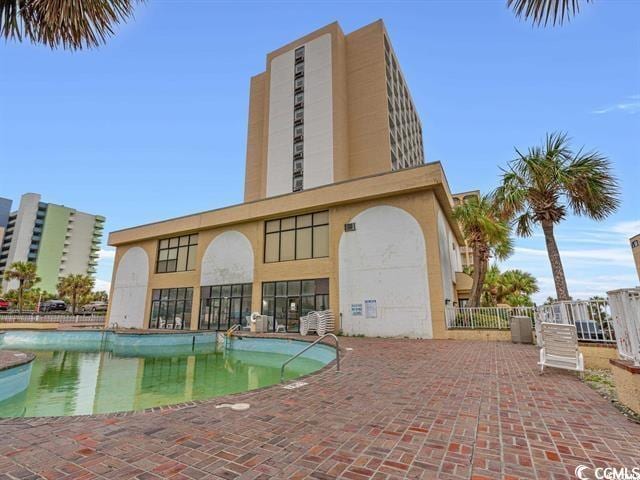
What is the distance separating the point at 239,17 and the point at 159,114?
12074 millimetres

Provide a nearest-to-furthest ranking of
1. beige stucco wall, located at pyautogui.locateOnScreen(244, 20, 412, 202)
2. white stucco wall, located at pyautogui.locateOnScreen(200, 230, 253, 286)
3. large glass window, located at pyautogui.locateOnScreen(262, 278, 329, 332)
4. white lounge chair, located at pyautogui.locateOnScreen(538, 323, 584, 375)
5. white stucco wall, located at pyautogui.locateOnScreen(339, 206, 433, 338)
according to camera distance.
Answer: white lounge chair, located at pyautogui.locateOnScreen(538, 323, 584, 375) < white stucco wall, located at pyautogui.locateOnScreen(339, 206, 433, 338) < large glass window, located at pyautogui.locateOnScreen(262, 278, 329, 332) < white stucco wall, located at pyautogui.locateOnScreen(200, 230, 253, 286) < beige stucco wall, located at pyautogui.locateOnScreen(244, 20, 412, 202)

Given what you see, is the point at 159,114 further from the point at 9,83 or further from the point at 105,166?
the point at 9,83

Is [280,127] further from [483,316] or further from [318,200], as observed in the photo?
[483,316]

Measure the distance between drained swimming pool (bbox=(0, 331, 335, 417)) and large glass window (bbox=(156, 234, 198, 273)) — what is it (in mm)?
6281

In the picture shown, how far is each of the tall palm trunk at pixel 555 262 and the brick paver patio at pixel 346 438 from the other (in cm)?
705

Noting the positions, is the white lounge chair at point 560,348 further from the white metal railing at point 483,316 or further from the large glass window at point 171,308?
the large glass window at point 171,308

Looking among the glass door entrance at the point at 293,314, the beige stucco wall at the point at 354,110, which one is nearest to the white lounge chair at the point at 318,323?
the glass door entrance at the point at 293,314

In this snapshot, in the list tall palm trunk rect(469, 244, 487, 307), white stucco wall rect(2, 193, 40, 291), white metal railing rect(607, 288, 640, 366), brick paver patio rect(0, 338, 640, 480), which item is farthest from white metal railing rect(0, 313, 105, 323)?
white stucco wall rect(2, 193, 40, 291)

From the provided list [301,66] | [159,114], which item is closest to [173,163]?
[159,114]

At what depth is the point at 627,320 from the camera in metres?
3.68

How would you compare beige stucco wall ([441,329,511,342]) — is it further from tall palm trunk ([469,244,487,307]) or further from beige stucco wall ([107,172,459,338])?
tall palm trunk ([469,244,487,307])

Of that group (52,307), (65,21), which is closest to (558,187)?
(65,21)

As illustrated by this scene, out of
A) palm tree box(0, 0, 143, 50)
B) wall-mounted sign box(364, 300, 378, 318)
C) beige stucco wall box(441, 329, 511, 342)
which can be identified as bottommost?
beige stucco wall box(441, 329, 511, 342)

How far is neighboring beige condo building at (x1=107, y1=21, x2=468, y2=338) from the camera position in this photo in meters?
14.5
